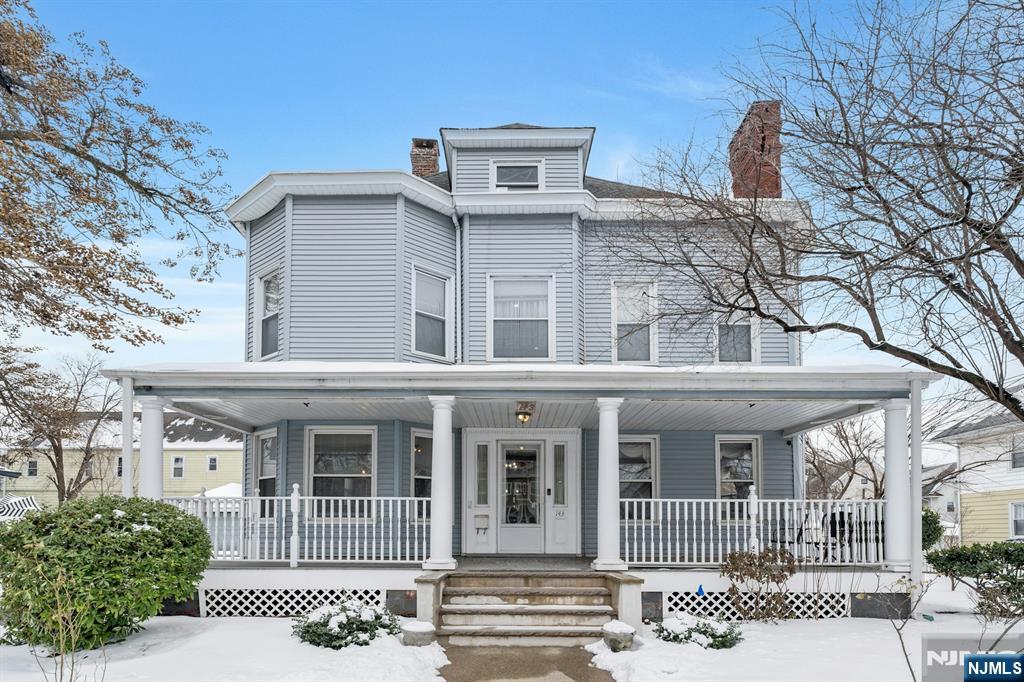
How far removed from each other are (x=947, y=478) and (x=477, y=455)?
503 inches

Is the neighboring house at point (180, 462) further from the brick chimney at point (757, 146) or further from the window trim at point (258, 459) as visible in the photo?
the brick chimney at point (757, 146)

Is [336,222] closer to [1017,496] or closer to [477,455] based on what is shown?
[477,455]

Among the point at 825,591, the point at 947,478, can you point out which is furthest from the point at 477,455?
the point at 947,478

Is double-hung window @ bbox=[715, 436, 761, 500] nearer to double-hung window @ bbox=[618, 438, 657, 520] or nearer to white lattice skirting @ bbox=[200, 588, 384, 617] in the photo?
double-hung window @ bbox=[618, 438, 657, 520]

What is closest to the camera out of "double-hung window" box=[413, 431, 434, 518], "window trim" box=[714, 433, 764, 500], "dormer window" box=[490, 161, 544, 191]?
"double-hung window" box=[413, 431, 434, 518]

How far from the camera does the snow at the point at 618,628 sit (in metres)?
9.12

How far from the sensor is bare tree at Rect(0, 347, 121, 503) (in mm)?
21755

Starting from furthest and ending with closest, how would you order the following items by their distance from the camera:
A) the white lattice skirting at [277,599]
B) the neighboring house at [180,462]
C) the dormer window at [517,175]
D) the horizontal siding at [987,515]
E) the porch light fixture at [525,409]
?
the neighboring house at [180,462], the horizontal siding at [987,515], the dormer window at [517,175], the porch light fixture at [525,409], the white lattice skirting at [277,599]

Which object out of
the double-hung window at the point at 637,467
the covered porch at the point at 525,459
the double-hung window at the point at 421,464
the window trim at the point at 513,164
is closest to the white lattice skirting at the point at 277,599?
the covered porch at the point at 525,459

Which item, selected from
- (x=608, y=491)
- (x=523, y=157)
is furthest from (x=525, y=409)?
(x=523, y=157)

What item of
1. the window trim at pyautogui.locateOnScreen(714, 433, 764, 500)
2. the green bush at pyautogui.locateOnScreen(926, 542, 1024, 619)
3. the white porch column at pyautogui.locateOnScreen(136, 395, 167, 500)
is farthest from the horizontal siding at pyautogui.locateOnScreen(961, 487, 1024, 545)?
the white porch column at pyautogui.locateOnScreen(136, 395, 167, 500)

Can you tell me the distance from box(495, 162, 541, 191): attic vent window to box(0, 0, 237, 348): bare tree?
4.80 m

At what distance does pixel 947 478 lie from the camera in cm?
2028

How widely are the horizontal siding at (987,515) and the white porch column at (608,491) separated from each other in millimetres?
17011
